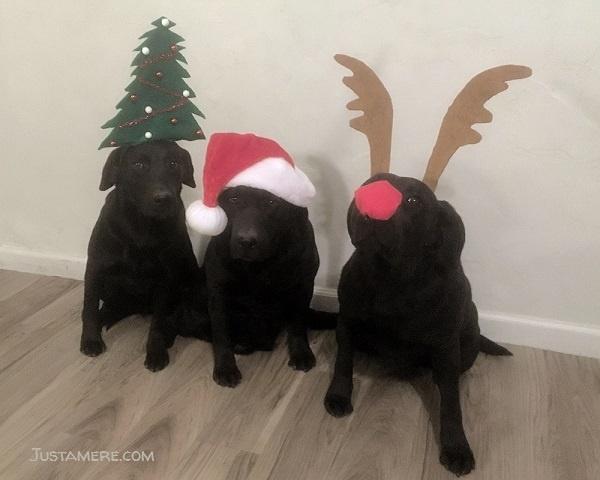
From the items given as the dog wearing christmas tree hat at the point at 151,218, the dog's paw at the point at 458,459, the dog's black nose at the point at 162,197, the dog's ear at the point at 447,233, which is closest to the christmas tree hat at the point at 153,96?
the dog wearing christmas tree hat at the point at 151,218

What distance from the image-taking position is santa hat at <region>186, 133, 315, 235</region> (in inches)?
42.4

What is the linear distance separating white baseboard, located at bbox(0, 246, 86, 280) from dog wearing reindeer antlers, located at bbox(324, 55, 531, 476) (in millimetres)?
907

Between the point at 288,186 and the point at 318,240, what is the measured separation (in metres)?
0.39

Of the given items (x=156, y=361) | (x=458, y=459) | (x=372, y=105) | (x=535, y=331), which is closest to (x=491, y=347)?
(x=535, y=331)

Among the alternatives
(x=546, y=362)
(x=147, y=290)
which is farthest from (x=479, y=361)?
(x=147, y=290)

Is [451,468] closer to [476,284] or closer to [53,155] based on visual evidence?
[476,284]

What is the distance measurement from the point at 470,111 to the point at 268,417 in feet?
2.22

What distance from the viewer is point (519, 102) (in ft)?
3.99

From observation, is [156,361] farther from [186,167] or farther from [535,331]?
Answer: [535,331]

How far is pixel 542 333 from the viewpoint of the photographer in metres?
1.38

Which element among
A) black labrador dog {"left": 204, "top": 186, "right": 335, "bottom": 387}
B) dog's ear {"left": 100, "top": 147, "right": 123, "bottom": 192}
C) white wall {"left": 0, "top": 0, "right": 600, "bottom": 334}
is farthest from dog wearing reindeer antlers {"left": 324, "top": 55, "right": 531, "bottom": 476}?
dog's ear {"left": 100, "top": 147, "right": 123, "bottom": 192}

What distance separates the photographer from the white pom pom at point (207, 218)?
110cm

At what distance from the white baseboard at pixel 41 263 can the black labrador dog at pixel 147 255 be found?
316 millimetres

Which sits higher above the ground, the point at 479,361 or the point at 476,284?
the point at 476,284
